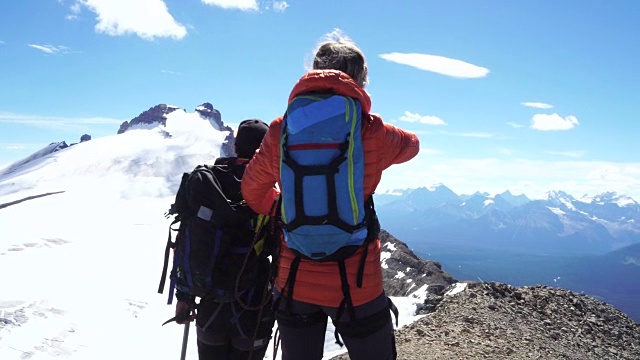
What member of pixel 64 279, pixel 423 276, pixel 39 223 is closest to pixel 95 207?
pixel 39 223

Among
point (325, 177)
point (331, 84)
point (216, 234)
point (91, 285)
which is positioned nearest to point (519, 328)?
point (216, 234)

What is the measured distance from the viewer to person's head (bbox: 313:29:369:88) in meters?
3.91

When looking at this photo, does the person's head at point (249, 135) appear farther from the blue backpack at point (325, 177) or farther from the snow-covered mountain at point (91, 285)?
the snow-covered mountain at point (91, 285)

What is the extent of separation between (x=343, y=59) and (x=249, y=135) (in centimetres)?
191

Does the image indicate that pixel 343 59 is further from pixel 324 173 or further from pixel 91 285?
pixel 91 285

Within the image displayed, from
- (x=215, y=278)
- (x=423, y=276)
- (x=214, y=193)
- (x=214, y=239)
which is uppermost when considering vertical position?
(x=214, y=193)

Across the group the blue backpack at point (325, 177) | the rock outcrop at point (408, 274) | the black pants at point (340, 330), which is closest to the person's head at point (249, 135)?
the blue backpack at point (325, 177)

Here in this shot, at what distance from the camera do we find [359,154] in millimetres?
3639

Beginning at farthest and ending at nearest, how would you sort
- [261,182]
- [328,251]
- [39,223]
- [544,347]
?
[39,223]
[544,347]
[261,182]
[328,251]

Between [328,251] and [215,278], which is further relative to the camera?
[215,278]

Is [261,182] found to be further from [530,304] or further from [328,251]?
[530,304]

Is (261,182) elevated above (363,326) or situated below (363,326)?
above

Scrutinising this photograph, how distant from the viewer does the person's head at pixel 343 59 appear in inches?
154

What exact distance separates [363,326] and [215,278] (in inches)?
88.4
